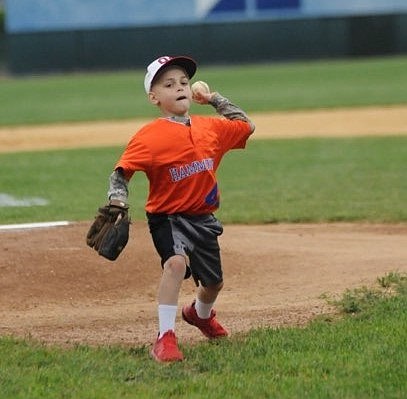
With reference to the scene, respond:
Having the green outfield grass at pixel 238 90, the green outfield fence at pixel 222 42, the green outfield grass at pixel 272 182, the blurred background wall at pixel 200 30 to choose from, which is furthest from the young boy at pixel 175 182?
the green outfield fence at pixel 222 42

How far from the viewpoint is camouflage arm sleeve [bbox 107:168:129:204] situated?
16.2 ft

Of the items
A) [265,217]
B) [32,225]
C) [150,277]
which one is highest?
[150,277]

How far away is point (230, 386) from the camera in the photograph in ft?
14.2

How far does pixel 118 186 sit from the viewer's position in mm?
4961

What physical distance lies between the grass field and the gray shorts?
373 millimetres

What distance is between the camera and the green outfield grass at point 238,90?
75.3 ft

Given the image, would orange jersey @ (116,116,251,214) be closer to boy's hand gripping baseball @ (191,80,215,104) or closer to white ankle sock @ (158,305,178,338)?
boy's hand gripping baseball @ (191,80,215,104)

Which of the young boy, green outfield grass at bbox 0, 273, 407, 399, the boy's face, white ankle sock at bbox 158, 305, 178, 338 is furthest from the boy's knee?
the boy's face

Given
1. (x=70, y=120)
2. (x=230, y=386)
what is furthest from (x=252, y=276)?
(x=70, y=120)

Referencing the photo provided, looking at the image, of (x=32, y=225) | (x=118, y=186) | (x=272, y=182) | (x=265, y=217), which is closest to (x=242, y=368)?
(x=118, y=186)

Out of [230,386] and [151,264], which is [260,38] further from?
[230,386]

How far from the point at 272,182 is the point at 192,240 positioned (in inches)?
278

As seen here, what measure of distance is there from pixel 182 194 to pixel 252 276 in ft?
6.54

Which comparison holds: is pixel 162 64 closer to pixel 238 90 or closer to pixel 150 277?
pixel 150 277
